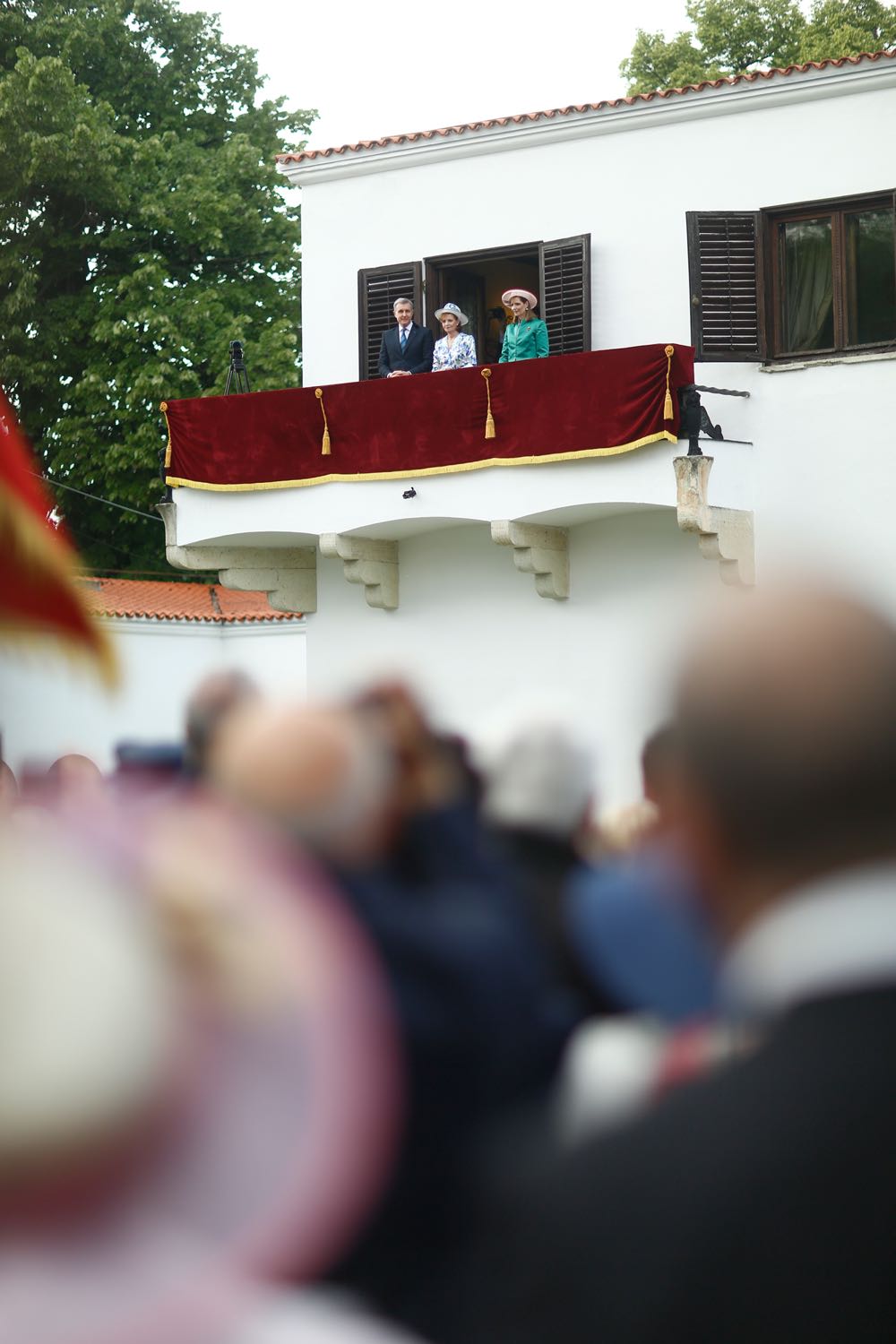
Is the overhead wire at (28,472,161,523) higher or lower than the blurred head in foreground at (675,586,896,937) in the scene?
higher

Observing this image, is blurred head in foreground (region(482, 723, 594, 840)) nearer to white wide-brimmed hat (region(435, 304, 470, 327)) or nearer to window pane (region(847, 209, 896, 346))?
window pane (region(847, 209, 896, 346))

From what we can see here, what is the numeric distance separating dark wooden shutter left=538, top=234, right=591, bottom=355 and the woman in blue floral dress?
2.61 ft

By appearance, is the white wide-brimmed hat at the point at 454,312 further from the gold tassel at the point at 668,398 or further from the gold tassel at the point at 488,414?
the gold tassel at the point at 668,398

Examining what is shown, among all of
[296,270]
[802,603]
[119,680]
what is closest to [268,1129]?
[119,680]

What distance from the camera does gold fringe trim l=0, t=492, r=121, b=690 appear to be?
1.28 metres

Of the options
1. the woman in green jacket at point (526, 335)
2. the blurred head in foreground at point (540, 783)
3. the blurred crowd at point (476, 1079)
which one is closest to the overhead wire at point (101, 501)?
the woman in green jacket at point (526, 335)

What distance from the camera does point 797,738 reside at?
1.60m

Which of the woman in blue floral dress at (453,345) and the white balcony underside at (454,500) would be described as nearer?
the white balcony underside at (454,500)

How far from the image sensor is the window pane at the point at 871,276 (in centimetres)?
1508

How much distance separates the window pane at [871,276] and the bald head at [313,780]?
13.4 meters

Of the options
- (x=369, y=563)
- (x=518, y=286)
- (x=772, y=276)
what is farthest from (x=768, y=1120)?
(x=518, y=286)

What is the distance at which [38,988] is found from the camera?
1312 millimetres

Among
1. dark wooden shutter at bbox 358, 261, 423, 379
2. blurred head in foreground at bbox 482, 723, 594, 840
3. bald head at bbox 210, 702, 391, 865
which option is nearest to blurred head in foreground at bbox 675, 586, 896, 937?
bald head at bbox 210, 702, 391, 865

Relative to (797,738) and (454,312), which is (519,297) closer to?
(454,312)
